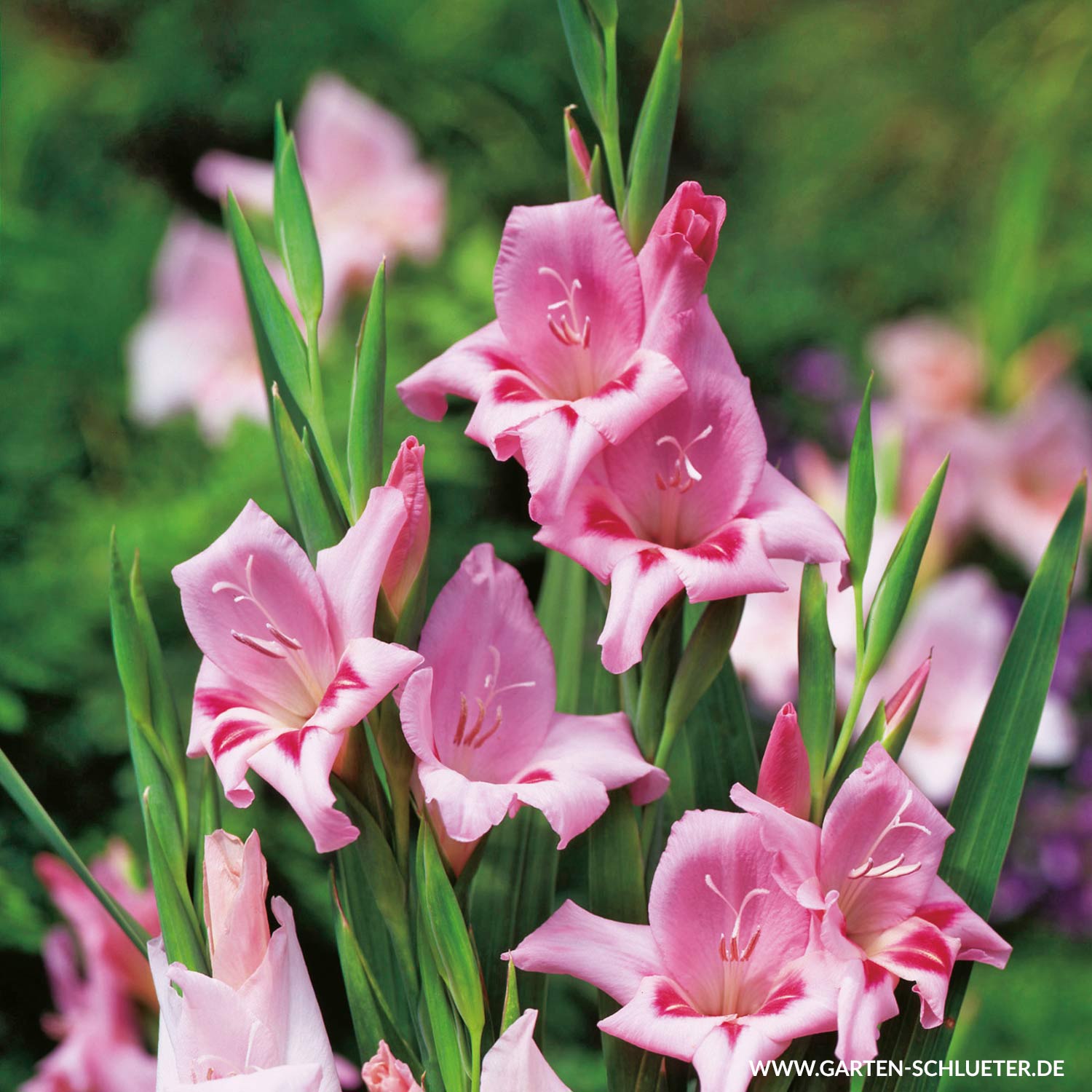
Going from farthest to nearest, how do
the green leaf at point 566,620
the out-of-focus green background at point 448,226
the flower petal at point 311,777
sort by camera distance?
1. the out-of-focus green background at point 448,226
2. the green leaf at point 566,620
3. the flower petal at point 311,777

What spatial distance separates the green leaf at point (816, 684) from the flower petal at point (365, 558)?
0.10 m

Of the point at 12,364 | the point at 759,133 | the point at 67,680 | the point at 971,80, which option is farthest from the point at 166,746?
the point at 971,80

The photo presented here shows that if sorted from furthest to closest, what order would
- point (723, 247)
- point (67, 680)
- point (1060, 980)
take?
point (723, 247), point (1060, 980), point (67, 680)

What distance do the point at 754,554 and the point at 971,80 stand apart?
86cm

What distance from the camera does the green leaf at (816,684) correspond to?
0.29 m

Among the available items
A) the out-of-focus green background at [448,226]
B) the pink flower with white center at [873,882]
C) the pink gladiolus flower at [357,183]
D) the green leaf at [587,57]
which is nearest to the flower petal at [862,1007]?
the pink flower with white center at [873,882]

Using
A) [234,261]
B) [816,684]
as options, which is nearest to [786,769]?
[816,684]

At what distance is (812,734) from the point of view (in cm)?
29

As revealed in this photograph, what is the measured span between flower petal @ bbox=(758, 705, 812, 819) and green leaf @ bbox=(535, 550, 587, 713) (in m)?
0.11

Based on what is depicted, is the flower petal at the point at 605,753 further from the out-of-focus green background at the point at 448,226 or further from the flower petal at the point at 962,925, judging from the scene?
the out-of-focus green background at the point at 448,226

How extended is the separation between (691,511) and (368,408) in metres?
0.08

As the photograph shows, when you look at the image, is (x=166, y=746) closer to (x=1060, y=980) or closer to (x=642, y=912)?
(x=642, y=912)

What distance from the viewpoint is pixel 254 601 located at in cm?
28

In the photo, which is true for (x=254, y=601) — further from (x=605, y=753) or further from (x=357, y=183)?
(x=357, y=183)
